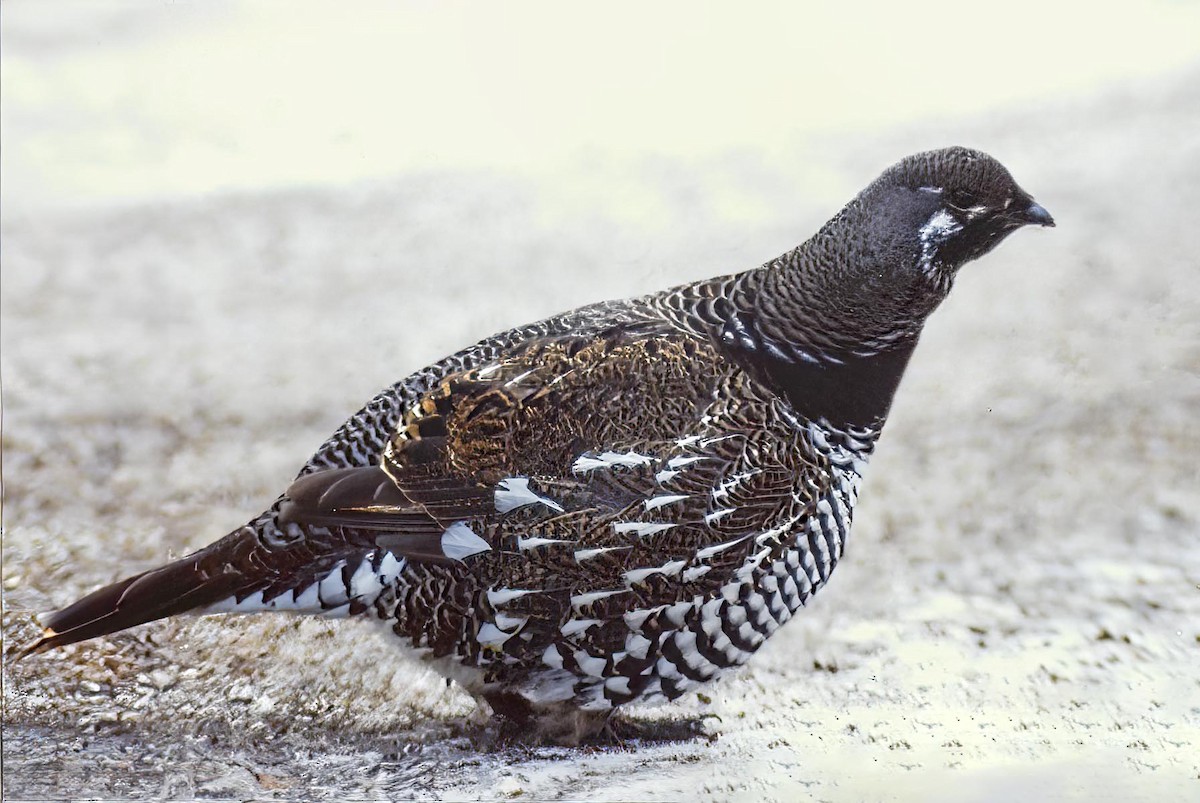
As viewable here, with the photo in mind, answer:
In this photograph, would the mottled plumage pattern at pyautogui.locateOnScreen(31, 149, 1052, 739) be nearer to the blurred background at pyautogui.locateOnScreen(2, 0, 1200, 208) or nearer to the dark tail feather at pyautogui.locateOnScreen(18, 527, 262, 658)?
the dark tail feather at pyautogui.locateOnScreen(18, 527, 262, 658)

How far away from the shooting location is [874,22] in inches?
100

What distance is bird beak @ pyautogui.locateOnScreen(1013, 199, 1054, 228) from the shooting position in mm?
2369

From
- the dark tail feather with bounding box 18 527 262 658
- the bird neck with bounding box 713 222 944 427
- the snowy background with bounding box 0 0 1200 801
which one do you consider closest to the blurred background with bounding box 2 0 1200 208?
the snowy background with bounding box 0 0 1200 801

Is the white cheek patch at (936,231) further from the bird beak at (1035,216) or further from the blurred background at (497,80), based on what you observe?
the blurred background at (497,80)

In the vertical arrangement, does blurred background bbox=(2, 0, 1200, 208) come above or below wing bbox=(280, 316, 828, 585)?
above

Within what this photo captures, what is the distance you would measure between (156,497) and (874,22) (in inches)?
76.3

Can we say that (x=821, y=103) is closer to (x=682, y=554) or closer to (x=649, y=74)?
(x=649, y=74)

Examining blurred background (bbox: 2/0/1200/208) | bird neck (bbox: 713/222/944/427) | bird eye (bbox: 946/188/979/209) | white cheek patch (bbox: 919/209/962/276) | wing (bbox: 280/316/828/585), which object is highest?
blurred background (bbox: 2/0/1200/208)

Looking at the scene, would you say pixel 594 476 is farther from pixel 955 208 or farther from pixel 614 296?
pixel 955 208

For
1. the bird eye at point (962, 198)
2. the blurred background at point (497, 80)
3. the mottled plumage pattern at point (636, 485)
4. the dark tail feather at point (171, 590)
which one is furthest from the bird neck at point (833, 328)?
the dark tail feather at point (171, 590)

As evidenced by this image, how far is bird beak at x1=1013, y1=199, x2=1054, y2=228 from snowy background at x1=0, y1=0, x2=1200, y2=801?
13 cm

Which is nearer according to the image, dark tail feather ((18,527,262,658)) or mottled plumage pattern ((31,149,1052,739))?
mottled plumage pattern ((31,149,1052,739))

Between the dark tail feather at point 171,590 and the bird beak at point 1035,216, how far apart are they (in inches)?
67.8

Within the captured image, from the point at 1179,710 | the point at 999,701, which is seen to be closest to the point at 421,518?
the point at 999,701
